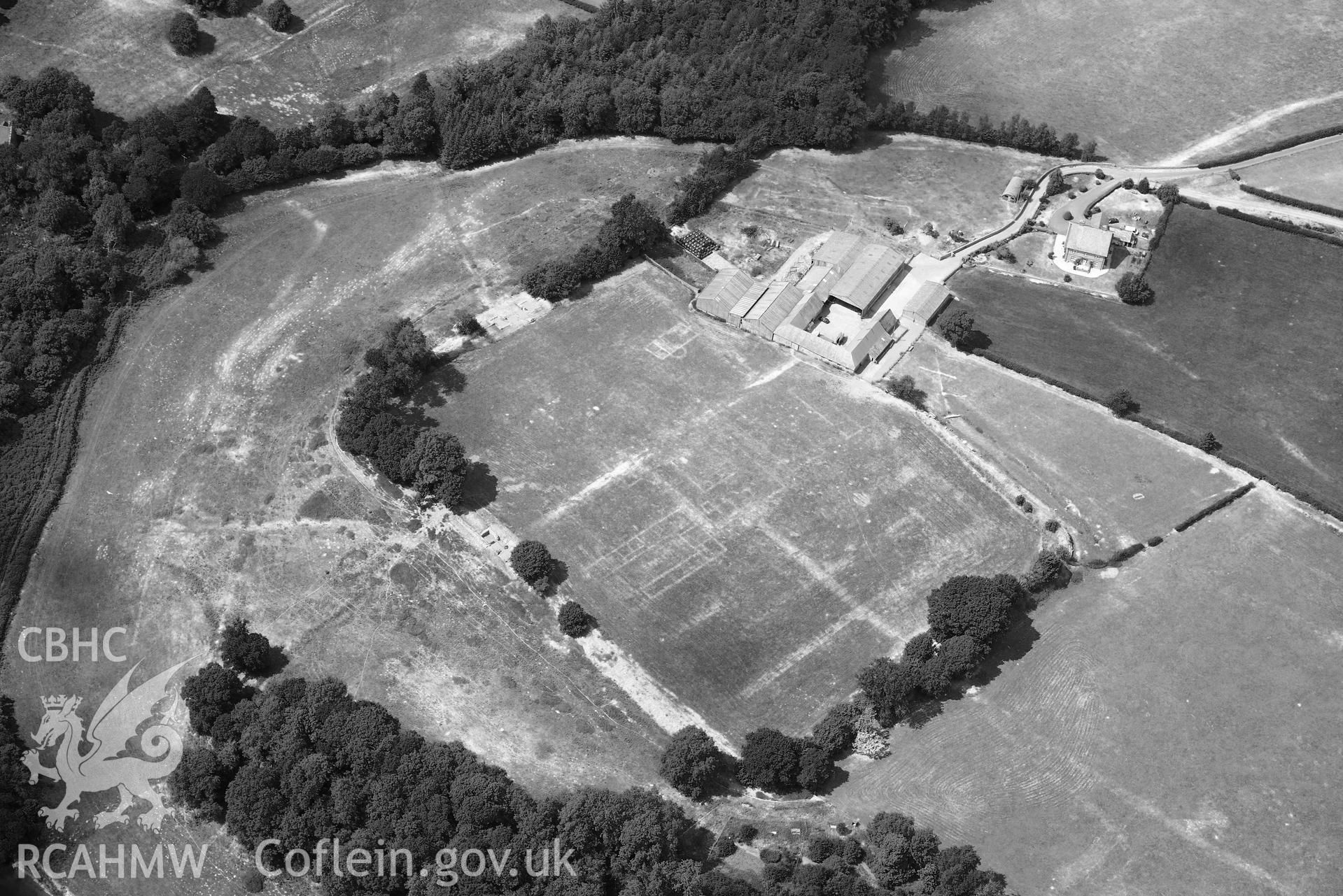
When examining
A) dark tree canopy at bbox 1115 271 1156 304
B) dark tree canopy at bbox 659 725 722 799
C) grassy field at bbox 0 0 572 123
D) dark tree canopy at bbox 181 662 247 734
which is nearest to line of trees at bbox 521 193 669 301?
grassy field at bbox 0 0 572 123

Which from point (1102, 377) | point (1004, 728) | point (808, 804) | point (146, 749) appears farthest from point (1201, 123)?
point (146, 749)

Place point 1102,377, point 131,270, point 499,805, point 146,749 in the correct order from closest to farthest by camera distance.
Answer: point 499,805, point 146,749, point 1102,377, point 131,270

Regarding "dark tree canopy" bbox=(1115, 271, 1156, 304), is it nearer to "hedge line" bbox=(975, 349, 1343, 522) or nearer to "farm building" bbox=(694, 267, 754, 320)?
"hedge line" bbox=(975, 349, 1343, 522)

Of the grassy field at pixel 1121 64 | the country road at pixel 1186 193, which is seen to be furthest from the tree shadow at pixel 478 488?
the grassy field at pixel 1121 64

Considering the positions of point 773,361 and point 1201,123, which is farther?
point 1201,123

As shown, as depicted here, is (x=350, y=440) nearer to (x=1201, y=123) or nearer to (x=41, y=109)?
(x=41, y=109)

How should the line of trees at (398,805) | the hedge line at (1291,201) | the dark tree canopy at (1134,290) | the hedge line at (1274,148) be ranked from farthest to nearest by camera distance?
the hedge line at (1274,148)
the hedge line at (1291,201)
the dark tree canopy at (1134,290)
the line of trees at (398,805)

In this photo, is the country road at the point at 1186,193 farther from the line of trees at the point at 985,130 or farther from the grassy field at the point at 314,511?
the grassy field at the point at 314,511
